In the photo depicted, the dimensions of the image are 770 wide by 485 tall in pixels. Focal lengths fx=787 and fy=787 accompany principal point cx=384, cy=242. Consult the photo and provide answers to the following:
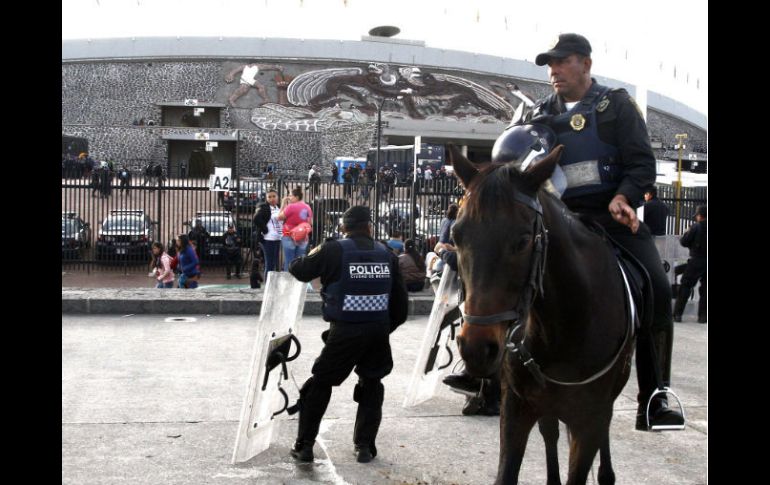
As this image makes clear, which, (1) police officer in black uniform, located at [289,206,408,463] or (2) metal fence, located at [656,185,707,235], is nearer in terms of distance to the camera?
(1) police officer in black uniform, located at [289,206,408,463]

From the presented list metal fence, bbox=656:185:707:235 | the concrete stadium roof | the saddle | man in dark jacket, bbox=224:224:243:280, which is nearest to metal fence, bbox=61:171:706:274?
metal fence, bbox=656:185:707:235

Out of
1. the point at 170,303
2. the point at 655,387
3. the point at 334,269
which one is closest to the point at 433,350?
the point at 334,269

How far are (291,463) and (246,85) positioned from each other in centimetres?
5499

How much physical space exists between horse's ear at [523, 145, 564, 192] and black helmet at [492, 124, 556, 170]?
0.52 metres

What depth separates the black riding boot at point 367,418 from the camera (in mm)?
5691

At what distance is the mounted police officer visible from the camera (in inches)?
149

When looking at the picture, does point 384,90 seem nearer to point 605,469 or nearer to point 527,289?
point 605,469

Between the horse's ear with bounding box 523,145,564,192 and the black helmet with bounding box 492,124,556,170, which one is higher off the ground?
the black helmet with bounding box 492,124,556,170

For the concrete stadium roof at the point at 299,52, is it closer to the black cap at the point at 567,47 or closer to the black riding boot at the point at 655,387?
the black cap at the point at 567,47

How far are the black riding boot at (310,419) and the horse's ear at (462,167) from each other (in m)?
3.11

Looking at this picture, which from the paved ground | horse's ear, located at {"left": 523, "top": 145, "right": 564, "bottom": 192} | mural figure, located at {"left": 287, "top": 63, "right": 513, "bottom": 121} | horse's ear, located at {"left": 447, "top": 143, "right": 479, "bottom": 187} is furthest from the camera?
mural figure, located at {"left": 287, "top": 63, "right": 513, "bottom": 121}

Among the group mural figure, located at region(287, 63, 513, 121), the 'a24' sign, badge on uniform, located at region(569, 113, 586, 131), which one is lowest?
badge on uniform, located at region(569, 113, 586, 131)

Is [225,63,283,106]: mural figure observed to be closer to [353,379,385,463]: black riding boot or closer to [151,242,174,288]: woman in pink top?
[151,242,174,288]: woman in pink top
